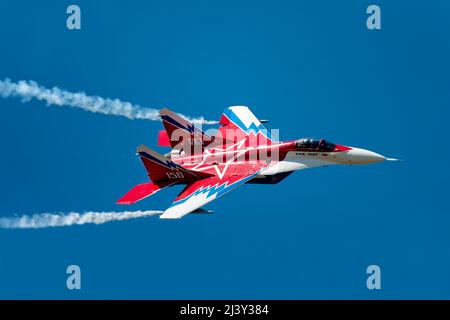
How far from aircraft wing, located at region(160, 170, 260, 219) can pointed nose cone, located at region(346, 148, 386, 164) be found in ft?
15.0

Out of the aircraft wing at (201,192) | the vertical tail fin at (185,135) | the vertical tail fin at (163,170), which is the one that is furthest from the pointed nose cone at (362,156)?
the vertical tail fin at (185,135)

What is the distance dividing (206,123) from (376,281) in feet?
45.5

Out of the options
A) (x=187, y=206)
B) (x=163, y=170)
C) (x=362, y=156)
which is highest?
(x=362, y=156)

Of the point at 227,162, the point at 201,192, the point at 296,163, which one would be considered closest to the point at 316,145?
the point at 296,163

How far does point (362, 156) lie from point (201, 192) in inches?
314

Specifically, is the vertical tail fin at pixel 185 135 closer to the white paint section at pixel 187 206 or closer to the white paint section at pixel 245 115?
the white paint section at pixel 245 115

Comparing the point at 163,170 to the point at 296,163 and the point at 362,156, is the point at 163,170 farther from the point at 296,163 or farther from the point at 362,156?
the point at 362,156

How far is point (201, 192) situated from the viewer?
46.3 meters

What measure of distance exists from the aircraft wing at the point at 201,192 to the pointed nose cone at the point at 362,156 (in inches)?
180

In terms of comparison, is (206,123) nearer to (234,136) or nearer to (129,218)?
(234,136)

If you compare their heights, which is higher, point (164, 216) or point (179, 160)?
point (179, 160)

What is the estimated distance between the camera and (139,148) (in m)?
47.2

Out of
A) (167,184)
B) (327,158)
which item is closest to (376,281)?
(327,158)

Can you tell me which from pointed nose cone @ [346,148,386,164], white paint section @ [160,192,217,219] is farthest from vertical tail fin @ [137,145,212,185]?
pointed nose cone @ [346,148,386,164]
